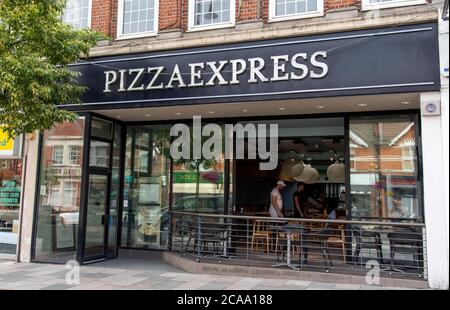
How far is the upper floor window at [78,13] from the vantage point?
35.4ft

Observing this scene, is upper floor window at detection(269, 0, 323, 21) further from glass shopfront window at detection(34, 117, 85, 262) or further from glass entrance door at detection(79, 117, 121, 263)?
glass shopfront window at detection(34, 117, 85, 262)

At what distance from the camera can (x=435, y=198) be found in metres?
7.35

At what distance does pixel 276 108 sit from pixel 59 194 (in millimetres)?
5368

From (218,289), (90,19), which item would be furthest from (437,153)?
(90,19)

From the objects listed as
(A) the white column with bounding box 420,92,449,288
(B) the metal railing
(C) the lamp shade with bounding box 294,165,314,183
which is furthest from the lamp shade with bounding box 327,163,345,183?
Answer: (A) the white column with bounding box 420,92,449,288

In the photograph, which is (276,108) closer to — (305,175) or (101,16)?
(101,16)

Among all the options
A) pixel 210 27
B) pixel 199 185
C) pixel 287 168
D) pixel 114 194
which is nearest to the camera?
pixel 210 27

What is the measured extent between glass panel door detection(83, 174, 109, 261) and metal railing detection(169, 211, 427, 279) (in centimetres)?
179

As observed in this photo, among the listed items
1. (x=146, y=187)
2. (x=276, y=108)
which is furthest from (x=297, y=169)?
(x=146, y=187)

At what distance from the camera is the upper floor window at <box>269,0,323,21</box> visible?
8.73 meters

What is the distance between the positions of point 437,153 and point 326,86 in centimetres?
220

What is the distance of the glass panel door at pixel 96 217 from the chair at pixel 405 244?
6.31 metres

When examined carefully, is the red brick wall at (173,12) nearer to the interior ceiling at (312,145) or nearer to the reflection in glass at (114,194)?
the reflection in glass at (114,194)
